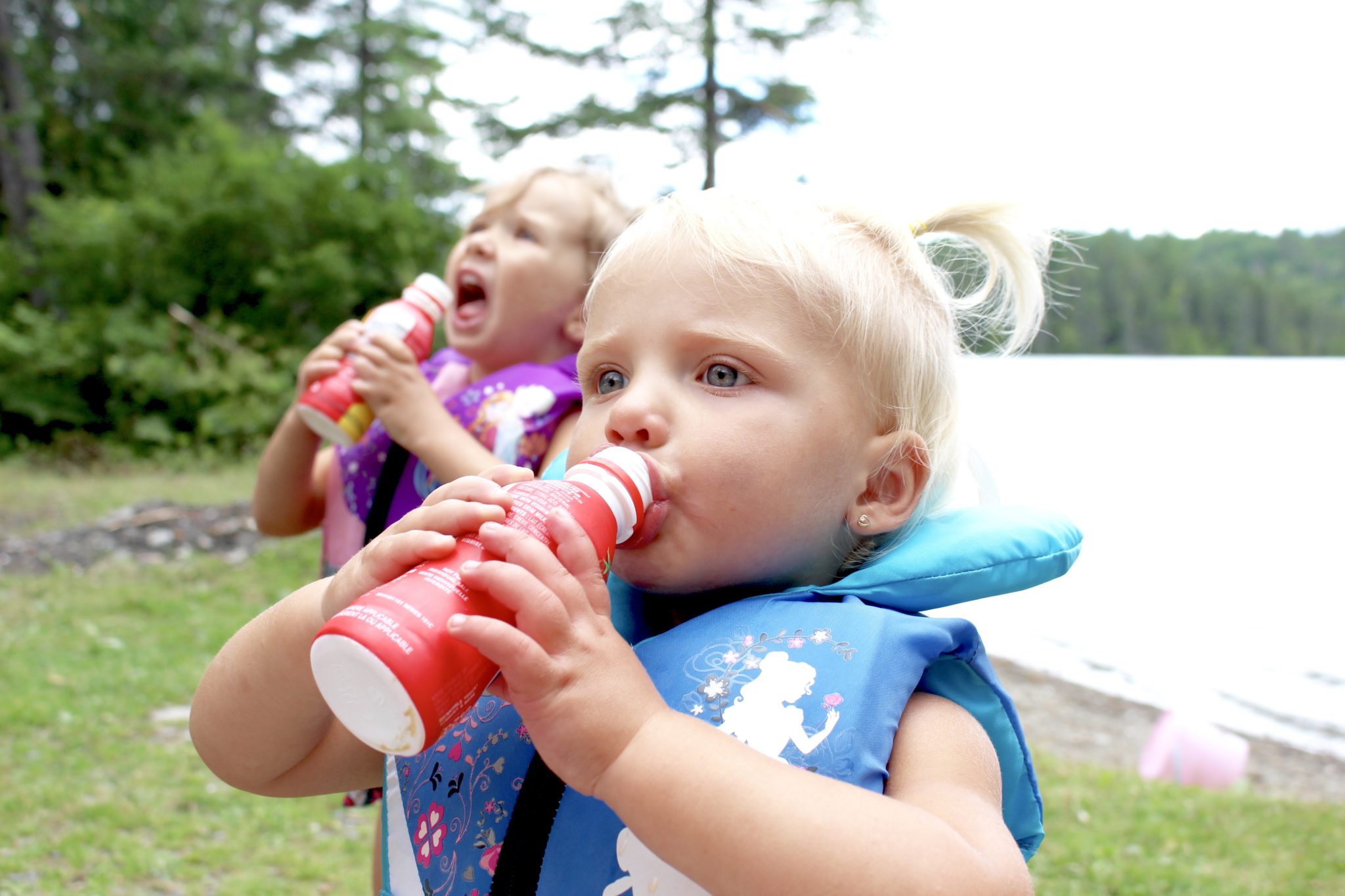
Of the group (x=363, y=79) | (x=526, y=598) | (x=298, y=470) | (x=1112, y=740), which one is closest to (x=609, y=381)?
(x=526, y=598)

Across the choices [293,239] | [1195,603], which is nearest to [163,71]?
[293,239]

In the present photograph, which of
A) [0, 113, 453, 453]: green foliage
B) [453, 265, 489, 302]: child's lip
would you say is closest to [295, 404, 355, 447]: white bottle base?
[453, 265, 489, 302]: child's lip

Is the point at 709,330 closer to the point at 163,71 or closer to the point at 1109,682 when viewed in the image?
the point at 1109,682

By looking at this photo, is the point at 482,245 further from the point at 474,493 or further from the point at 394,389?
the point at 474,493

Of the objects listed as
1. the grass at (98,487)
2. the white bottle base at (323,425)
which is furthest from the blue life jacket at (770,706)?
the grass at (98,487)

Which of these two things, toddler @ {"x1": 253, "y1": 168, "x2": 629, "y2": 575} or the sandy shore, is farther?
the sandy shore

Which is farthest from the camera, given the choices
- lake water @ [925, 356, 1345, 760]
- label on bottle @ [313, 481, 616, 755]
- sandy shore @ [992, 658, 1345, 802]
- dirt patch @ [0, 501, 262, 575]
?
dirt patch @ [0, 501, 262, 575]

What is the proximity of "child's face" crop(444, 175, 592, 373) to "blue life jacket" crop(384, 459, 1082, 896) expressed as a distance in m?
1.24

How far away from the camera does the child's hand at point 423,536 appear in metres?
1.11

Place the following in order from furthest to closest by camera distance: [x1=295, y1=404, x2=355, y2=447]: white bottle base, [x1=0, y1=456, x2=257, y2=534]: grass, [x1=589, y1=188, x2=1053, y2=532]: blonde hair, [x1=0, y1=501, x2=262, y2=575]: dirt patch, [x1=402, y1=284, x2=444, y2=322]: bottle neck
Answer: [x1=0, y1=456, x2=257, y2=534]: grass → [x1=0, y1=501, x2=262, y2=575]: dirt patch → [x1=402, y1=284, x2=444, y2=322]: bottle neck → [x1=295, y1=404, x2=355, y2=447]: white bottle base → [x1=589, y1=188, x2=1053, y2=532]: blonde hair

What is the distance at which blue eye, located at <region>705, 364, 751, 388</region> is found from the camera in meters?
1.34

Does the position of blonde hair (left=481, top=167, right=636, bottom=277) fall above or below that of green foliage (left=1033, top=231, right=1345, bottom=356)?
above

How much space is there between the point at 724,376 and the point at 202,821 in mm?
3654

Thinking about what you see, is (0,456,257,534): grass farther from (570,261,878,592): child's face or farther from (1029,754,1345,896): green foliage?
(570,261,878,592): child's face
